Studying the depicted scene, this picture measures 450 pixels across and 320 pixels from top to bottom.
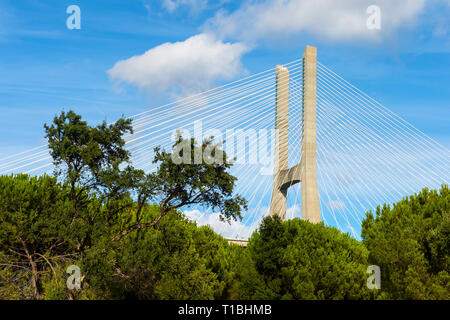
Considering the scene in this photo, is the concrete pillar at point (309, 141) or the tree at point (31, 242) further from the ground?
the concrete pillar at point (309, 141)

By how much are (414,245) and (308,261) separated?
186 inches

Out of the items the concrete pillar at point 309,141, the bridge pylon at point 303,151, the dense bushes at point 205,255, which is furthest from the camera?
the bridge pylon at point 303,151

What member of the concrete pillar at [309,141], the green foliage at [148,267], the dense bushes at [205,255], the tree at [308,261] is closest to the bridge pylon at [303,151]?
the concrete pillar at [309,141]

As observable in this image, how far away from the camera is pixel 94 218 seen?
1588 cm

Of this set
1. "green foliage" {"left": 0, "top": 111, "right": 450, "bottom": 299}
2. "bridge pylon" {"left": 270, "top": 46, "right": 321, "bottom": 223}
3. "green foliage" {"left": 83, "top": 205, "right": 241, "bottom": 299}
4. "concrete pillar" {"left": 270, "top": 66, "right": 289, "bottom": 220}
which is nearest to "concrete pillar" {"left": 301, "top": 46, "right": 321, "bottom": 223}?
"bridge pylon" {"left": 270, "top": 46, "right": 321, "bottom": 223}

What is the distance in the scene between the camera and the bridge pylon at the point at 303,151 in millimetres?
26891

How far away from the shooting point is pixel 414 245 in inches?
744

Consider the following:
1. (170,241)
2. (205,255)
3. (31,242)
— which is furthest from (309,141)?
(31,242)

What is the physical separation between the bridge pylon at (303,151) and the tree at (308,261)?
17.1 ft

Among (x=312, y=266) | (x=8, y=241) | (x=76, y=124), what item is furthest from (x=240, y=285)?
(x=8, y=241)

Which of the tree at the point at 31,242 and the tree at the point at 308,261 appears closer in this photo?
the tree at the point at 31,242

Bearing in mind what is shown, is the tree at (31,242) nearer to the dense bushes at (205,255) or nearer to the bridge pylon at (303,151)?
the dense bushes at (205,255)

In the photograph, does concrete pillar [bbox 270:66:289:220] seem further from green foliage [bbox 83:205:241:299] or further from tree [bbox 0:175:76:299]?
tree [bbox 0:175:76:299]

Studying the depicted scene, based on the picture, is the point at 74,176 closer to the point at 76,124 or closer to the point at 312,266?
the point at 76,124
